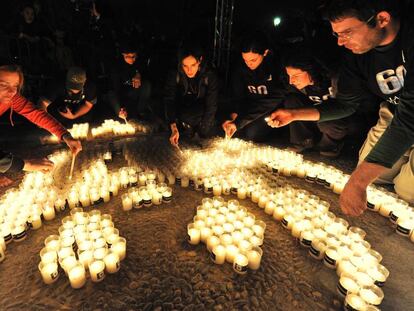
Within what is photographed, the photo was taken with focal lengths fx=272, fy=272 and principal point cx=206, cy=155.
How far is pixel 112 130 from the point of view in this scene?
19.9ft

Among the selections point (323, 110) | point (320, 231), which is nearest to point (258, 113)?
point (323, 110)

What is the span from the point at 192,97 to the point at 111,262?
4.40 m

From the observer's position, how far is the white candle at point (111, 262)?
2.43 meters

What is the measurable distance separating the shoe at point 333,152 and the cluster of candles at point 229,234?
2824 millimetres

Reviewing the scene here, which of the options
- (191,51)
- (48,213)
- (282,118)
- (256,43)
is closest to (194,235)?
(48,213)

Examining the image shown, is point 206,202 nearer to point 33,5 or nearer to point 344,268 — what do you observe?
point 344,268

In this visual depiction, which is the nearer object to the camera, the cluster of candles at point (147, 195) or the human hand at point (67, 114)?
the cluster of candles at point (147, 195)

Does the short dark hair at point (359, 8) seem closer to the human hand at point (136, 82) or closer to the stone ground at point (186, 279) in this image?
the stone ground at point (186, 279)

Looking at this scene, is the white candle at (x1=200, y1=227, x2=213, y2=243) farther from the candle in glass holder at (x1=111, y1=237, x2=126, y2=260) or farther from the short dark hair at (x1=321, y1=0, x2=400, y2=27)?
the short dark hair at (x1=321, y1=0, x2=400, y2=27)

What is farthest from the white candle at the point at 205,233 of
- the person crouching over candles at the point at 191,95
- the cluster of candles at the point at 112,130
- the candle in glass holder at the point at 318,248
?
the cluster of candles at the point at 112,130

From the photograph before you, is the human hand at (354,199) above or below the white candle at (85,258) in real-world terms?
above

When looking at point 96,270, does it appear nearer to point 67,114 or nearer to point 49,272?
point 49,272

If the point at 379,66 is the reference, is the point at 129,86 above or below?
below

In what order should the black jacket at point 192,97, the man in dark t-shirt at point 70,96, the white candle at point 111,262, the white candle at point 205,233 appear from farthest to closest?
the black jacket at point 192,97 < the man in dark t-shirt at point 70,96 < the white candle at point 205,233 < the white candle at point 111,262
